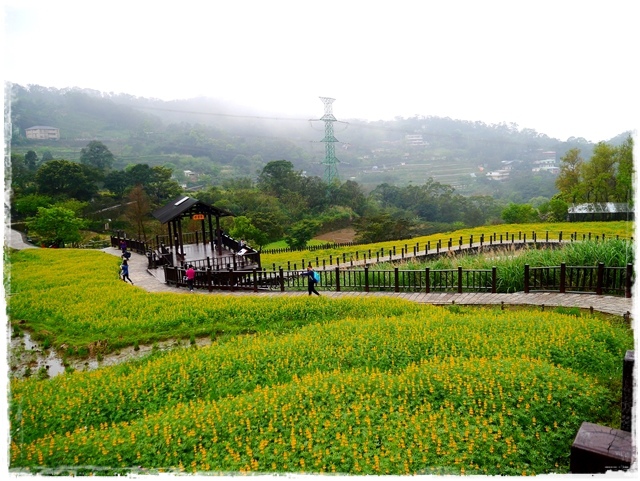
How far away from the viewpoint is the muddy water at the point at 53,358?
9.06m

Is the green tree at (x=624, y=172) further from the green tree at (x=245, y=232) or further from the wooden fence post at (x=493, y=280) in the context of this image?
the wooden fence post at (x=493, y=280)

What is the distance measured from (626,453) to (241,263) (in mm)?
16627

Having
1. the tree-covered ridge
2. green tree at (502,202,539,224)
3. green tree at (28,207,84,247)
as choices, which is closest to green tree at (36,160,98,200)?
green tree at (28,207,84,247)

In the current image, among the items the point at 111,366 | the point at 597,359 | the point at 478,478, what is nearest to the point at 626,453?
the point at 478,478

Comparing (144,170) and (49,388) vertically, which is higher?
(144,170)

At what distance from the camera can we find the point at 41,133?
106 meters

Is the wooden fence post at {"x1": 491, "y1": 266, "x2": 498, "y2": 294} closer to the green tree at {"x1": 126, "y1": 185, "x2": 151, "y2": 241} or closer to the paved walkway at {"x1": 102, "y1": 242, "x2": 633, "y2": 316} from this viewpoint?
the paved walkway at {"x1": 102, "y1": 242, "x2": 633, "y2": 316}

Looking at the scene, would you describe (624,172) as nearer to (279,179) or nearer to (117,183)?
(279,179)

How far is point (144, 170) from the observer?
5531 centimetres

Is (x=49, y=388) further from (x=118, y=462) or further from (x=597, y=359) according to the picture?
(x=597, y=359)

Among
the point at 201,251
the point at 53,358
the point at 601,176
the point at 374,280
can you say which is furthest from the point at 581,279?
the point at 601,176

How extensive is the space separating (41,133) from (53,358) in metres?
116

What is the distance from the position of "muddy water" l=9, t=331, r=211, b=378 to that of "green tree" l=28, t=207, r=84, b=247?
23.2 meters

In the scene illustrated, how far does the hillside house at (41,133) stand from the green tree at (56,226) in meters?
88.8
